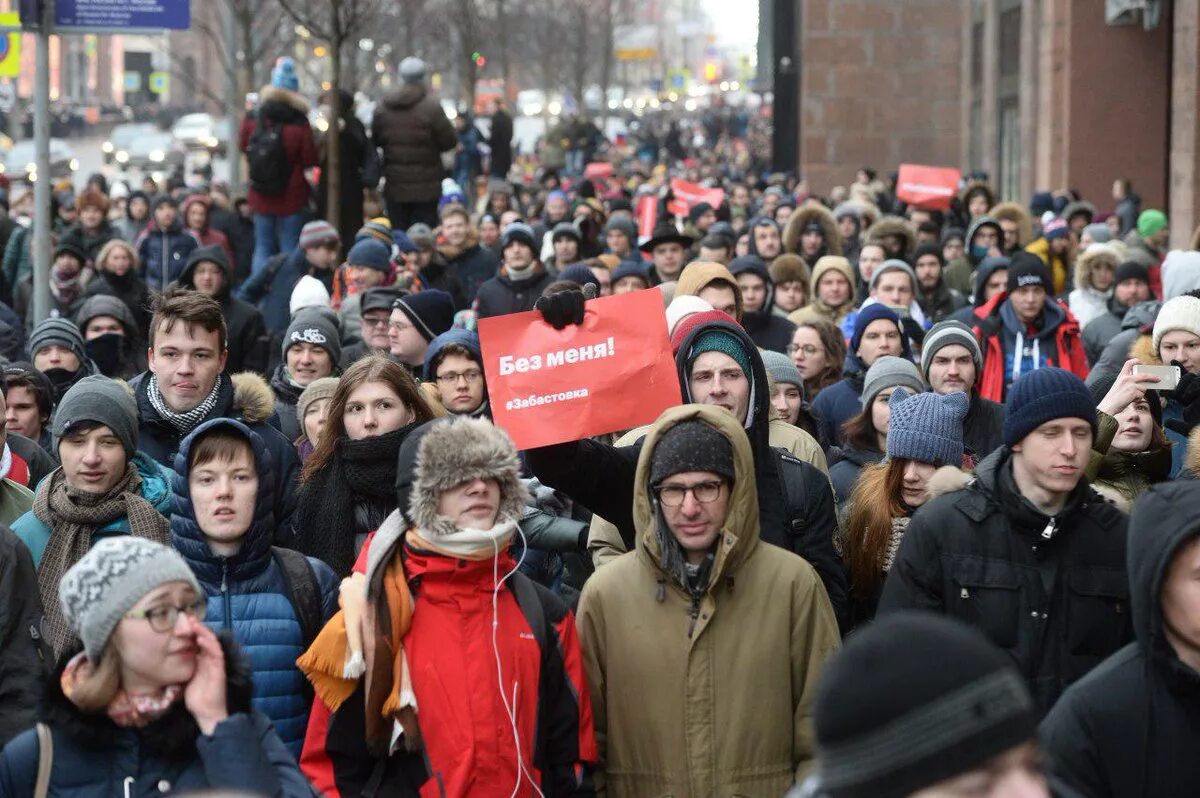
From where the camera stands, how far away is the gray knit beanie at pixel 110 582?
426 centimetres

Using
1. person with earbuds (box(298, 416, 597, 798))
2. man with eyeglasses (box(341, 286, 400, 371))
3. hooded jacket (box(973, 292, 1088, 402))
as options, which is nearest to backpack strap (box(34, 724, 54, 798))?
person with earbuds (box(298, 416, 597, 798))

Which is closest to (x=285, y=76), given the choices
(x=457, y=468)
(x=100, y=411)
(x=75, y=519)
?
(x=100, y=411)

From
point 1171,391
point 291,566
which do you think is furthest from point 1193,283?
point 291,566

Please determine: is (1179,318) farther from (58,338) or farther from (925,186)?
(925,186)

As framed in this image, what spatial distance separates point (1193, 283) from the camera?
11172 mm

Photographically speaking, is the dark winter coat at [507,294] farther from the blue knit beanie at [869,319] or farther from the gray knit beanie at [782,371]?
the gray knit beanie at [782,371]

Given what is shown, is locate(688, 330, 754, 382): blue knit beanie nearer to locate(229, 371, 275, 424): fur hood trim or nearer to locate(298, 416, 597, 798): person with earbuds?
locate(298, 416, 597, 798): person with earbuds

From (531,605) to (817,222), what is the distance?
36.2ft

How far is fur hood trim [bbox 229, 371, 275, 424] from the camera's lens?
7.49 metres

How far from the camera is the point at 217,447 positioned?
5578 mm

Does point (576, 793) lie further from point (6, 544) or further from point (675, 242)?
point (675, 242)

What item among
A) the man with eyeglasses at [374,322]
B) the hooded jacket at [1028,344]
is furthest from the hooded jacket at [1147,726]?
the hooded jacket at [1028,344]

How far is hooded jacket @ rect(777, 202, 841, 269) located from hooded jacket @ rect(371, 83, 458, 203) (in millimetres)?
3864

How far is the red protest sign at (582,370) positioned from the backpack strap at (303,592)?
2.28ft
